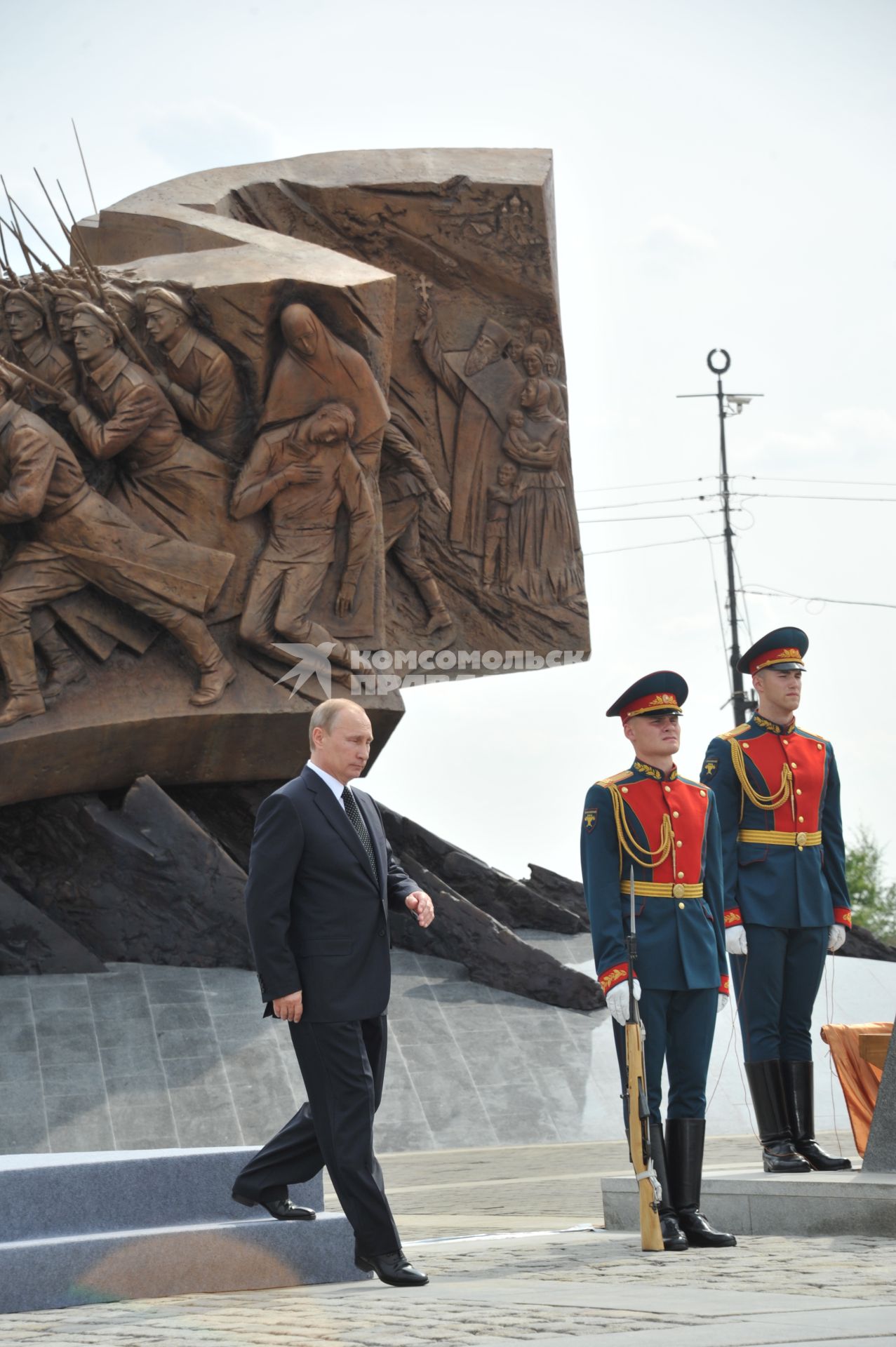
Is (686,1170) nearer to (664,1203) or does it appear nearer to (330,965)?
(664,1203)

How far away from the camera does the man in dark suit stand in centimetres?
425

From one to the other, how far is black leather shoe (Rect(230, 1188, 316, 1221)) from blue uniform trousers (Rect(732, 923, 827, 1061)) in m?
1.88

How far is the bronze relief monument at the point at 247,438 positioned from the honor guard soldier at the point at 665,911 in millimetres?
7190

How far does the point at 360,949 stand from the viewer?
4.42 m

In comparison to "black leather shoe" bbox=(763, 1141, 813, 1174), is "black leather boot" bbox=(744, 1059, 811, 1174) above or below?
above

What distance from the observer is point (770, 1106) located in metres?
5.56

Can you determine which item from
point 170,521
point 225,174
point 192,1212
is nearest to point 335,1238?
point 192,1212

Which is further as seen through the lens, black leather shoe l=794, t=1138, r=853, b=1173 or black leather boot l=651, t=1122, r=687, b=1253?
black leather shoe l=794, t=1138, r=853, b=1173

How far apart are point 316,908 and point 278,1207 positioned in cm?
83

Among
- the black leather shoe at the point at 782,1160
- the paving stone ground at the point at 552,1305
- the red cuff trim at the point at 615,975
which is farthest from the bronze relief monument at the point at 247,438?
the red cuff trim at the point at 615,975

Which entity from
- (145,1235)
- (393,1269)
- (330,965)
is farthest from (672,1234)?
(145,1235)

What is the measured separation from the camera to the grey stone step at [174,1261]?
404 cm

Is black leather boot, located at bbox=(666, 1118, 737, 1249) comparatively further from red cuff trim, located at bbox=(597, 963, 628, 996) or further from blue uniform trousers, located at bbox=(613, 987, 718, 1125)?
red cuff trim, located at bbox=(597, 963, 628, 996)

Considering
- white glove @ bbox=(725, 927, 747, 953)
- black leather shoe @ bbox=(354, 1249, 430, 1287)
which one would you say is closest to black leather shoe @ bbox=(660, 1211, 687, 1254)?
black leather shoe @ bbox=(354, 1249, 430, 1287)
